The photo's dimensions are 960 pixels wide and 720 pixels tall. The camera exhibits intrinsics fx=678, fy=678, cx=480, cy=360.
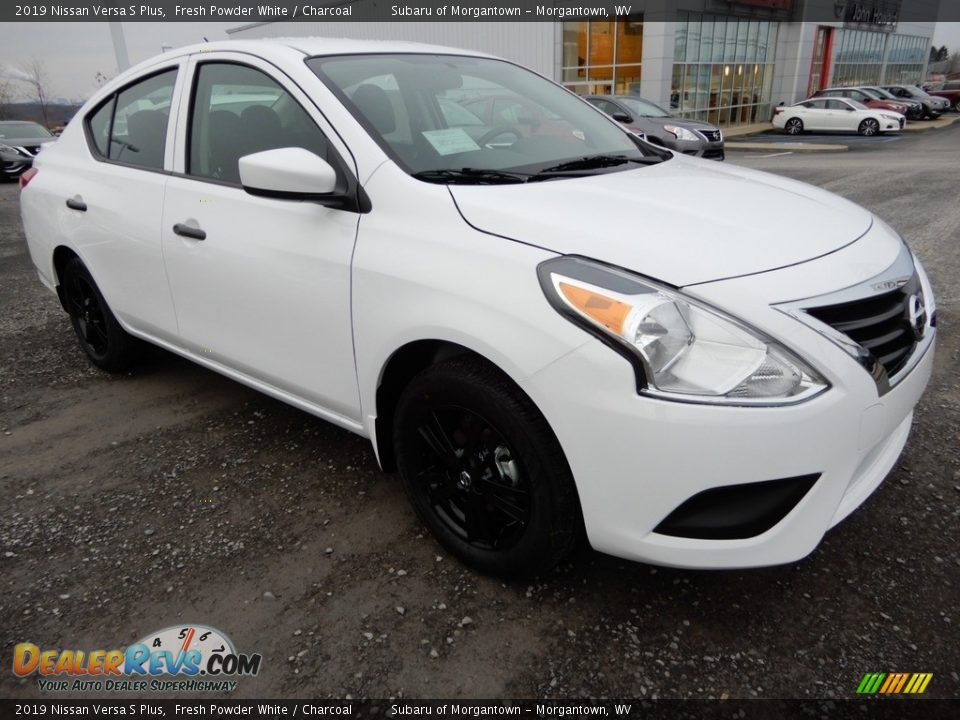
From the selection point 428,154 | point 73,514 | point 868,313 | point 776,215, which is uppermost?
point 428,154

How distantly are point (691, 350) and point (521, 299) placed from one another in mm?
446

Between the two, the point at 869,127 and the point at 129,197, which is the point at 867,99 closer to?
the point at 869,127

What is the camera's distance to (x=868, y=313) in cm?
182

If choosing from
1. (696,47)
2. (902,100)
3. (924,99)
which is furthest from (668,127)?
(924,99)

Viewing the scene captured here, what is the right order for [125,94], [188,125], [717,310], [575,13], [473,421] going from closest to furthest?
[717,310]
[473,421]
[188,125]
[125,94]
[575,13]

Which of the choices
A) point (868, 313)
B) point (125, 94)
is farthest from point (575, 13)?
point (868, 313)

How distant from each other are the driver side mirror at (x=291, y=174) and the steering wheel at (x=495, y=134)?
60cm

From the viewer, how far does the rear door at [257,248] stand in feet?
7.50

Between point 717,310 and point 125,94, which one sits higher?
point 125,94

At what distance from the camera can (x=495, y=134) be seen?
258 centimetres

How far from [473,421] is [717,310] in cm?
77

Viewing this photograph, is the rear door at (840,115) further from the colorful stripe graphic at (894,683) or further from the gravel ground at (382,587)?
the colorful stripe graphic at (894,683)

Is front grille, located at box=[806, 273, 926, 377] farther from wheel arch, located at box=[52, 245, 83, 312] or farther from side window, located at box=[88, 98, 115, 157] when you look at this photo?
wheel arch, located at box=[52, 245, 83, 312]

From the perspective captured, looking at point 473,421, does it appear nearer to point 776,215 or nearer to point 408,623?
point 408,623
